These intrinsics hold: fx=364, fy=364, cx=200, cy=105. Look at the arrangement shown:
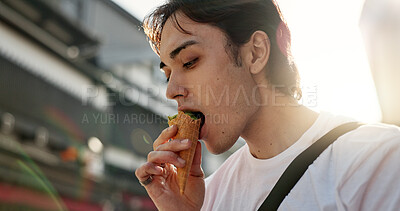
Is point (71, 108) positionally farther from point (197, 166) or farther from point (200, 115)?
point (200, 115)

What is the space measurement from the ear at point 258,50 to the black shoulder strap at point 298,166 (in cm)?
72

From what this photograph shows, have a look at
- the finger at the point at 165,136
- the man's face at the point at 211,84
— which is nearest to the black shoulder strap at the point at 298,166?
the man's face at the point at 211,84

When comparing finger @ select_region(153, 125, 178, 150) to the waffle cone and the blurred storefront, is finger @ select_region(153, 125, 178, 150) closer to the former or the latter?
the waffle cone

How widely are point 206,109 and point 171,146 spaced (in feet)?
1.17

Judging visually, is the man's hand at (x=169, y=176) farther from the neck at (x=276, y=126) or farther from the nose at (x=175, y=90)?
the neck at (x=276, y=126)

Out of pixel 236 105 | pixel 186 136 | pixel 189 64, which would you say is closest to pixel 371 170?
pixel 236 105

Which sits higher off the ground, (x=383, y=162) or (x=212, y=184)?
(x=212, y=184)

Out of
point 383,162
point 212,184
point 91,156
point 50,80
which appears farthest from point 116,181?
point 383,162

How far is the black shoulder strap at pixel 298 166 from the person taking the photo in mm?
2119

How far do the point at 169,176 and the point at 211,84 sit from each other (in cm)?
77

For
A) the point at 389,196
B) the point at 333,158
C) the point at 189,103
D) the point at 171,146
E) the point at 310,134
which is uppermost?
the point at 189,103

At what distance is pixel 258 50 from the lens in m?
2.72

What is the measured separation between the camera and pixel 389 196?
5.96 ft

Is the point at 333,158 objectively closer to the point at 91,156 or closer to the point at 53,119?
the point at 53,119
